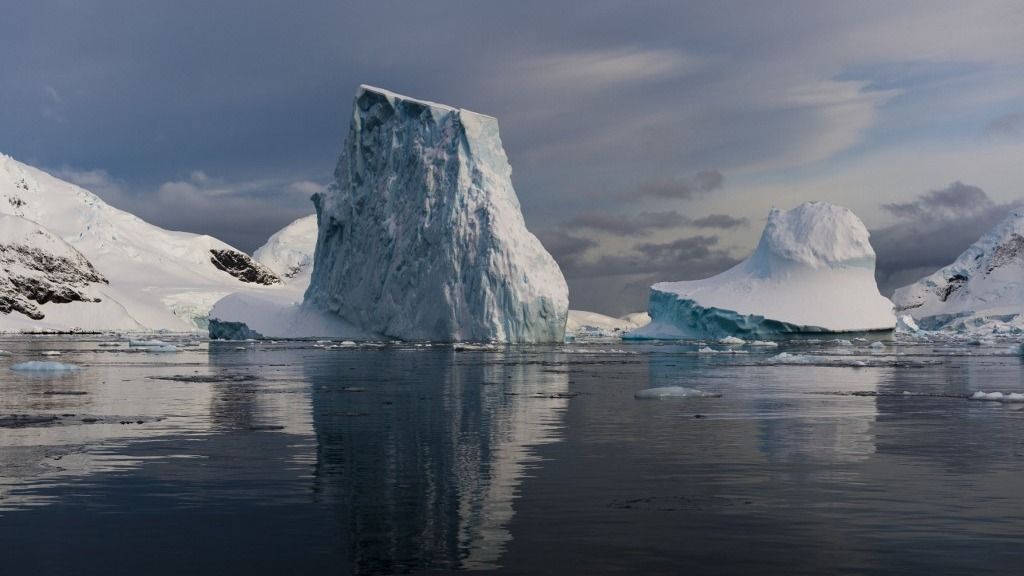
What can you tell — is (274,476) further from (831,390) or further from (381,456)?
(831,390)

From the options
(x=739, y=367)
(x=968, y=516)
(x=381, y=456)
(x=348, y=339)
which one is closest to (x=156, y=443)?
(x=381, y=456)

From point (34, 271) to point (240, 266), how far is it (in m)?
57.6

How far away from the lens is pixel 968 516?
8.24 m

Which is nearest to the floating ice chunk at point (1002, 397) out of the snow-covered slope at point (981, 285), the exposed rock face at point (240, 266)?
the snow-covered slope at point (981, 285)

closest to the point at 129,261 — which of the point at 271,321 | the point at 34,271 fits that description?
the point at 34,271

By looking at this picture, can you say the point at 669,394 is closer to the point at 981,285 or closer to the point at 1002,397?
the point at 1002,397

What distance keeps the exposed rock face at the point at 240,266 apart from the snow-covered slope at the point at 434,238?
108953mm

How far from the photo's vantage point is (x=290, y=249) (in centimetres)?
19300

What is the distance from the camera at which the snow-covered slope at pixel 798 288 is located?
210 ft

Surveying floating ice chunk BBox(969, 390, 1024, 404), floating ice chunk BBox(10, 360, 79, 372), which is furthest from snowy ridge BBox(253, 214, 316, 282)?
floating ice chunk BBox(969, 390, 1024, 404)

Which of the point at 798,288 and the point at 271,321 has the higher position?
the point at 798,288

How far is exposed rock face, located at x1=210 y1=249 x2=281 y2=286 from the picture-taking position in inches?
6727

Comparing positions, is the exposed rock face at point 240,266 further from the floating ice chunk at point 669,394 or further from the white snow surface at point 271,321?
the floating ice chunk at point 669,394

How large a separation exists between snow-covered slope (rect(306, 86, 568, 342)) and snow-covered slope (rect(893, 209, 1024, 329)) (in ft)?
212
